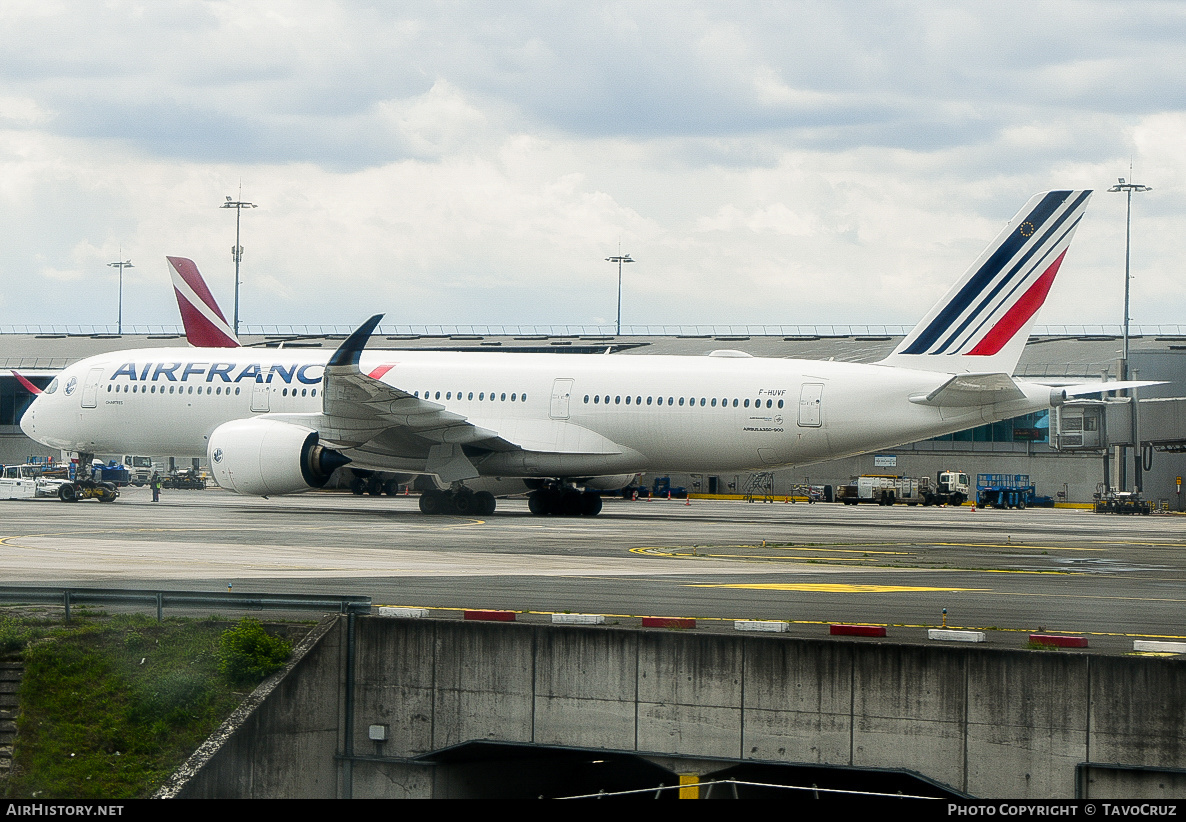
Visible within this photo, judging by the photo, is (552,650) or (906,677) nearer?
(906,677)

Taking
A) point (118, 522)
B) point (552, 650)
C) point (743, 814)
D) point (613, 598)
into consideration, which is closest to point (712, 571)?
point (613, 598)

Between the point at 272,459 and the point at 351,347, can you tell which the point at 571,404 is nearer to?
the point at 351,347

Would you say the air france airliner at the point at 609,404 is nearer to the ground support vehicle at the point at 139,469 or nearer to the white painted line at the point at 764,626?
the white painted line at the point at 764,626

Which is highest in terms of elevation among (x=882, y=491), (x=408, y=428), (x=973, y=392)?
(x=973, y=392)

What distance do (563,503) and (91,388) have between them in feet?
57.2

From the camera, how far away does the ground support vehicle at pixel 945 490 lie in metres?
71.1

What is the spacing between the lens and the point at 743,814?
11891mm

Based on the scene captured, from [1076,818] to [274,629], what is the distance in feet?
32.7

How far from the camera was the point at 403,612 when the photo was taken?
16750 millimetres

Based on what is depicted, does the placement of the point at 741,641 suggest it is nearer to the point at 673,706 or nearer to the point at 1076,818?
the point at 673,706

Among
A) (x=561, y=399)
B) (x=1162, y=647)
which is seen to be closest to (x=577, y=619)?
(x=1162, y=647)

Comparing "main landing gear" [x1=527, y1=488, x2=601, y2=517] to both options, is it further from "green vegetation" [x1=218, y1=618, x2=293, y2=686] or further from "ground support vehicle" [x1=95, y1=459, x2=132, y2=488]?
"ground support vehicle" [x1=95, y1=459, x2=132, y2=488]

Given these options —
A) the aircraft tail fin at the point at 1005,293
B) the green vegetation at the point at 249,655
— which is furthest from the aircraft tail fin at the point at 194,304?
the green vegetation at the point at 249,655

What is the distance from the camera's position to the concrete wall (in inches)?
538
